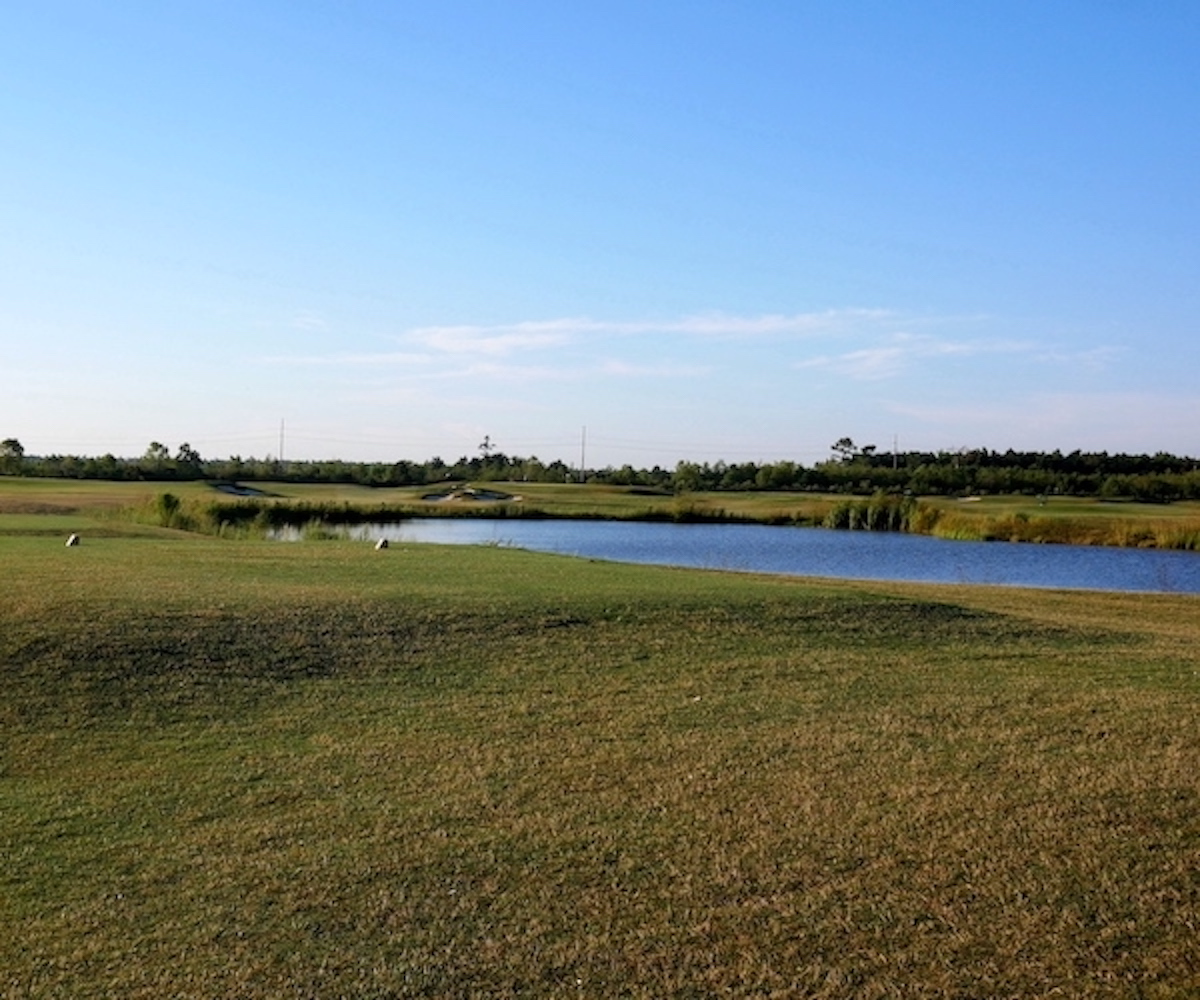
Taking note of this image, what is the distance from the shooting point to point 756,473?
95.6 m

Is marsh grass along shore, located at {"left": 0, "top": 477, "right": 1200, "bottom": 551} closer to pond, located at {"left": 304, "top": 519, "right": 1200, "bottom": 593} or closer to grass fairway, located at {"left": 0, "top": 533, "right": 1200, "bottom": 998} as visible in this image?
pond, located at {"left": 304, "top": 519, "right": 1200, "bottom": 593}

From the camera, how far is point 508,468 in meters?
108

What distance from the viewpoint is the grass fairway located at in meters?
5.40

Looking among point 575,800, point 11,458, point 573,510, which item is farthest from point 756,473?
point 575,800

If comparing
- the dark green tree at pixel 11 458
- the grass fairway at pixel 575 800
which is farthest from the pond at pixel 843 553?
the dark green tree at pixel 11 458

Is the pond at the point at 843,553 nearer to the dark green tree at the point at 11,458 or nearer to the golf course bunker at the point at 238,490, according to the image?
the golf course bunker at the point at 238,490

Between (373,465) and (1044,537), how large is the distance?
59691 mm

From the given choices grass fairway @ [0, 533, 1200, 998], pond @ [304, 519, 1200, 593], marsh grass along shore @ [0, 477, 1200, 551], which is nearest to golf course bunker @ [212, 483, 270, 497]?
marsh grass along shore @ [0, 477, 1200, 551]

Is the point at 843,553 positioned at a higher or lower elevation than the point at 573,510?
lower

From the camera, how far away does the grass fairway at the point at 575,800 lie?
540 centimetres

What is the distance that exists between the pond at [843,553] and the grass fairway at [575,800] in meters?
16.4

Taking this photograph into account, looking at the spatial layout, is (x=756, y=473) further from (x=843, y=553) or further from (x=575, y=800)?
(x=575, y=800)

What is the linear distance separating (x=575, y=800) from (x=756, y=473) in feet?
292

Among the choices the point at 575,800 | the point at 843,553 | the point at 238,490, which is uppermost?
the point at 238,490
